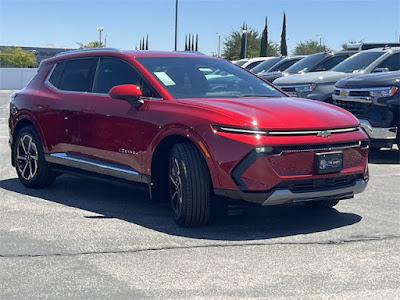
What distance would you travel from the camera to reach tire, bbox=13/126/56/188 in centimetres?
724

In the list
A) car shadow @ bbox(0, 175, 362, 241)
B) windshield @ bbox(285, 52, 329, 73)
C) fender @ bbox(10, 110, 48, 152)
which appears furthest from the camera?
windshield @ bbox(285, 52, 329, 73)

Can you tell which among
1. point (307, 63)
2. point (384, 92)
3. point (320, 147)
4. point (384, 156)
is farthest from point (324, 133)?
point (307, 63)

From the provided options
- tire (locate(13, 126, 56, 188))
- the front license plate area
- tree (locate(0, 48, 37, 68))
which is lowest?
tire (locate(13, 126, 56, 188))

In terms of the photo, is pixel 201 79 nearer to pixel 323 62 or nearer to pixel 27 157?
pixel 27 157

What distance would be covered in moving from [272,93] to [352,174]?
136cm

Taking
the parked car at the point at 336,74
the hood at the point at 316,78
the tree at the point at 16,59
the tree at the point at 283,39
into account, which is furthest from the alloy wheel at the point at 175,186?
the tree at the point at 16,59

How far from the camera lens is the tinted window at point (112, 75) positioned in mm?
6309

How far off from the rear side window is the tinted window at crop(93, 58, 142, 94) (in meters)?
0.12

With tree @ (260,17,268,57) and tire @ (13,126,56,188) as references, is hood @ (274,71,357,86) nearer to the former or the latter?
tire @ (13,126,56,188)

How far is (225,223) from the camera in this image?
5.70m

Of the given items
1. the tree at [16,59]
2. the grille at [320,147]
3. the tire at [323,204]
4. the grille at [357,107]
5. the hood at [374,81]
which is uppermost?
the tree at [16,59]

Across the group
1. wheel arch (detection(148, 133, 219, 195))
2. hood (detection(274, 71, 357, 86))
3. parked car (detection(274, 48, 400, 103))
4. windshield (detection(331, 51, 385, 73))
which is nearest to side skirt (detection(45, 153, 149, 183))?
wheel arch (detection(148, 133, 219, 195))

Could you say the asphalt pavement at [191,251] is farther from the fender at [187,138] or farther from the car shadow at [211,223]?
the fender at [187,138]

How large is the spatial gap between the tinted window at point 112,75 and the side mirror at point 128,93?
0.30 m
